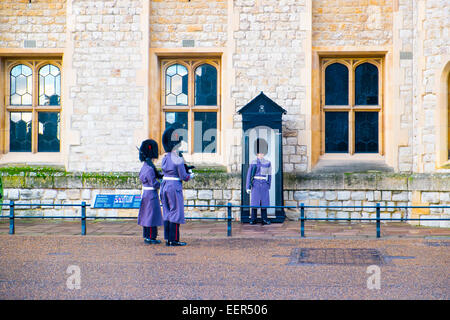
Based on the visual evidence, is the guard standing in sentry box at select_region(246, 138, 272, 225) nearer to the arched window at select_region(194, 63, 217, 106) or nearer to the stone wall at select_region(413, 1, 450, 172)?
the arched window at select_region(194, 63, 217, 106)

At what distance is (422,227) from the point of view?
10.7 m

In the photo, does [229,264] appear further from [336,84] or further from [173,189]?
[336,84]

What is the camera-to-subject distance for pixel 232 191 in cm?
1171

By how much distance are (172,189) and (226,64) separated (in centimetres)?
416

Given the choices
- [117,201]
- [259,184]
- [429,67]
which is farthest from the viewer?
[259,184]

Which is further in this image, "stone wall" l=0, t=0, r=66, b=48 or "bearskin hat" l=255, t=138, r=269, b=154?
"stone wall" l=0, t=0, r=66, b=48

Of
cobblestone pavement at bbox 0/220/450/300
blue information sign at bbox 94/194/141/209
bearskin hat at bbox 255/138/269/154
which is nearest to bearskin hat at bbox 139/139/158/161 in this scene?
cobblestone pavement at bbox 0/220/450/300

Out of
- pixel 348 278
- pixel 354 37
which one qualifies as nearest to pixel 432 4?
pixel 354 37

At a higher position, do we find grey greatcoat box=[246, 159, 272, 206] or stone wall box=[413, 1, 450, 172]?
stone wall box=[413, 1, 450, 172]

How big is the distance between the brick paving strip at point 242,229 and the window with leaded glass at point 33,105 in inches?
67.2

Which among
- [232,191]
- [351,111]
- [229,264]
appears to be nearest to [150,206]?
[229,264]

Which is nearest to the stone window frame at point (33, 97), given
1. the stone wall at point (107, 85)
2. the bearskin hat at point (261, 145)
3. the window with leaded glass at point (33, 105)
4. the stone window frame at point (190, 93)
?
the window with leaded glass at point (33, 105)

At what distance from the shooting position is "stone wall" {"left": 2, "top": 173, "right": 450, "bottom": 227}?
452 inches

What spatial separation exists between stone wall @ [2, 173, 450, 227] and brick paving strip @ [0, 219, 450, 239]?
0.27 metres
